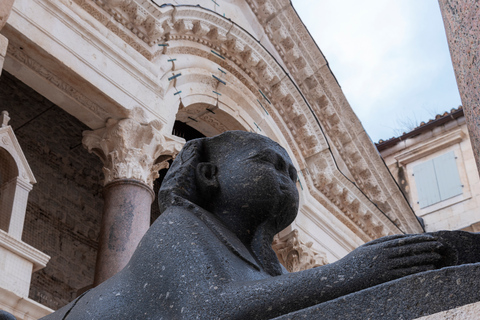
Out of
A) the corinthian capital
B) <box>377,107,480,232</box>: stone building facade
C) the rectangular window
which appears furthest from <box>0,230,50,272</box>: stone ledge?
the rectangular window

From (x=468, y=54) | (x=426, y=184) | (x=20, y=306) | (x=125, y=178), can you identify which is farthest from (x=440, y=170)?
(x=468, y=54)

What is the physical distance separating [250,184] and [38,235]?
7677 mm

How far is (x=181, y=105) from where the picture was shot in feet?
27.3

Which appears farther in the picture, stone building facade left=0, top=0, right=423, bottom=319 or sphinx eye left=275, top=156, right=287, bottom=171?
stone building facade left=0, top=0, right=423, bottom=319

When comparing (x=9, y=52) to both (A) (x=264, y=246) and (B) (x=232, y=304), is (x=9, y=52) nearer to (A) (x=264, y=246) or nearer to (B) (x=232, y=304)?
(A) (x=264, y=246)

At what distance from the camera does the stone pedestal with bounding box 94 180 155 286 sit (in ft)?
19.7

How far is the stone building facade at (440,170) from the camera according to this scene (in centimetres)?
1611

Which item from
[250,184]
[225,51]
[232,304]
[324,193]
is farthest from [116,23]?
[232,304]

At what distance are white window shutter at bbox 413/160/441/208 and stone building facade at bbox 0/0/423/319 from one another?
10.7ft

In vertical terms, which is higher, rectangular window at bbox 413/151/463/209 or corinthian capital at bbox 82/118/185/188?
rectangular window at bbox 413/151/463/209

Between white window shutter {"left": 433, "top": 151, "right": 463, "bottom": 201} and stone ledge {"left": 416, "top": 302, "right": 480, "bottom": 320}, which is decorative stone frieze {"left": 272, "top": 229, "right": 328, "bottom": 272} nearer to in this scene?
stone ledge {"left": 416, "top": 302, "right": 480, "bottom": 320}

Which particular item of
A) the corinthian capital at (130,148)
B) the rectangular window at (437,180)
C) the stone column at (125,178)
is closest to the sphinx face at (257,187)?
the stone column at (125,178)

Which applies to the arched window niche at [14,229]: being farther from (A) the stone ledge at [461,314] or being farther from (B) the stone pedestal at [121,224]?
(A) the stone ledge at [461,314]

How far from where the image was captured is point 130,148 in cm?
696
